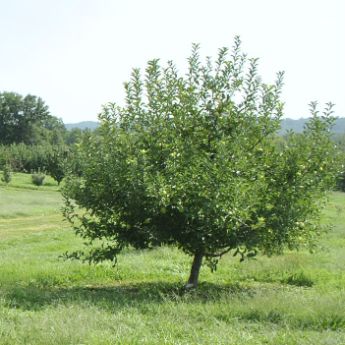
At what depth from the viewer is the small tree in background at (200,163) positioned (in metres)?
9.73

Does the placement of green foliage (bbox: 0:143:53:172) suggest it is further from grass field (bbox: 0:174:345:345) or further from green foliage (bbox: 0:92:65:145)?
grass field (bbox: 0:174:345:345)

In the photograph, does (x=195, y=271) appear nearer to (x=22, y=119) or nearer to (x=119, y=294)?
(x=119, y=294)

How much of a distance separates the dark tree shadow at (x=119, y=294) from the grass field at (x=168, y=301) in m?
0.02

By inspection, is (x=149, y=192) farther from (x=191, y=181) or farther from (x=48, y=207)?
(x=48, y=207)

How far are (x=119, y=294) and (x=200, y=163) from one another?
310 centimetres

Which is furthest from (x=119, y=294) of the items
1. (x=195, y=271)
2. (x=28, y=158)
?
(x=28, y=158)

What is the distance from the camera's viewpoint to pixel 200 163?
9391mm

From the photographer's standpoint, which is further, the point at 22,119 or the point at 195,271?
the point at 22,119

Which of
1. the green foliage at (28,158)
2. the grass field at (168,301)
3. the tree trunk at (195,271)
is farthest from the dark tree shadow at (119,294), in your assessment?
the green foliage at (28,158)

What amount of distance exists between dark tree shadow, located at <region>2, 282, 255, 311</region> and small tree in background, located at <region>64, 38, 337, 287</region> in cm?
76

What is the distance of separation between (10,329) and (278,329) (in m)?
3.43

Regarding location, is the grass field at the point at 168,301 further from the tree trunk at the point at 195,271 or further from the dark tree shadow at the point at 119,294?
the tree trunk at the point at 195,271

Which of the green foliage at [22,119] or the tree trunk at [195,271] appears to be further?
the green foliage at [22,119]

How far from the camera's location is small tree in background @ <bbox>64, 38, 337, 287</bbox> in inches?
383
